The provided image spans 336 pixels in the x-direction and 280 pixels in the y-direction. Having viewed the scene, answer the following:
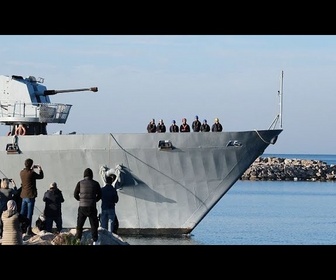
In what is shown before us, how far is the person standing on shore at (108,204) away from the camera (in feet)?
78.3

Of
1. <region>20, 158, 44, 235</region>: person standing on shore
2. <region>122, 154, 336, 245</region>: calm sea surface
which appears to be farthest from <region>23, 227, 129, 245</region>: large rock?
<region>122, 154, 336, 245</region>: calm sea surface

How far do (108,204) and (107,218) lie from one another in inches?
29.0

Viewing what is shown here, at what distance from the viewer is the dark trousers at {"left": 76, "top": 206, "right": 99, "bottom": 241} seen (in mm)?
20062

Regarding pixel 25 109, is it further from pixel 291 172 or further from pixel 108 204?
pixel 291 172

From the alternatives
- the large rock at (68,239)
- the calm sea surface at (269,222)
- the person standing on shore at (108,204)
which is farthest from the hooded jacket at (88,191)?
the calm sea surface at (269,222)

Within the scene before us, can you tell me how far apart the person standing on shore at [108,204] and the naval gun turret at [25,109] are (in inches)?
511

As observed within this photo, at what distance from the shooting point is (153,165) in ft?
114

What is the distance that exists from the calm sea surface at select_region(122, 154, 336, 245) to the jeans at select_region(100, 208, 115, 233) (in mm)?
8550

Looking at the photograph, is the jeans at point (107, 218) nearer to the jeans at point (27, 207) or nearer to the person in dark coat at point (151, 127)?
the jeans at point (27, 207)

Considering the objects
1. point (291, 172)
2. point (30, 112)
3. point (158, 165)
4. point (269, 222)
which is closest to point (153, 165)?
point (158, 165)

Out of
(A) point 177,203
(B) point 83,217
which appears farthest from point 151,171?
(B) point 83,217

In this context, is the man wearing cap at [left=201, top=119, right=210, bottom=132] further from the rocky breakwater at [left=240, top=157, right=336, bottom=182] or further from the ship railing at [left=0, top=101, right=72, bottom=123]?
the rocky breakwater at [left=240, top=157, right=336, bottom=182]
